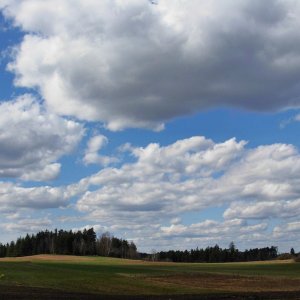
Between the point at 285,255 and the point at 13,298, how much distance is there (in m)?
153

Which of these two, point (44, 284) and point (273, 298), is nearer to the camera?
point (273, 298)

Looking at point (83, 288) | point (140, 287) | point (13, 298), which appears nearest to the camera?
point (13, 298)

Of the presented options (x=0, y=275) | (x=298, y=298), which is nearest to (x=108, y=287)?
(x=0, y=275)

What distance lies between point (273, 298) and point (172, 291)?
Result: 12.1 meters

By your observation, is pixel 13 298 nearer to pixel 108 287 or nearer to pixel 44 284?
pixel 44 284

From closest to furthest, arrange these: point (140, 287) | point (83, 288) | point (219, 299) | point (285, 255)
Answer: point (219, 299) < point (83, 288) < point (140, 287) < point (285, 255)

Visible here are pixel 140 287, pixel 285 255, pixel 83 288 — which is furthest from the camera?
pixel 285 255

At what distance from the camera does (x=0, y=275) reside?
53844 mm

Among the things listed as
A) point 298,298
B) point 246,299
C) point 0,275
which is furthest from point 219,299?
point 0,275

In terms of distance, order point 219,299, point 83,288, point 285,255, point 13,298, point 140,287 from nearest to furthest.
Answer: point 13,298 → point 219,299 → point 83,288 → point 140,287 → point 285,255

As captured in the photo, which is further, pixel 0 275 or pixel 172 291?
pixel 0 275

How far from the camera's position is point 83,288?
48.0 m

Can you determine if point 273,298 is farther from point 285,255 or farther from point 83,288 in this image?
point 285,255

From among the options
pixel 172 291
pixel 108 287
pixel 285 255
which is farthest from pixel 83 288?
pixel 285 255
